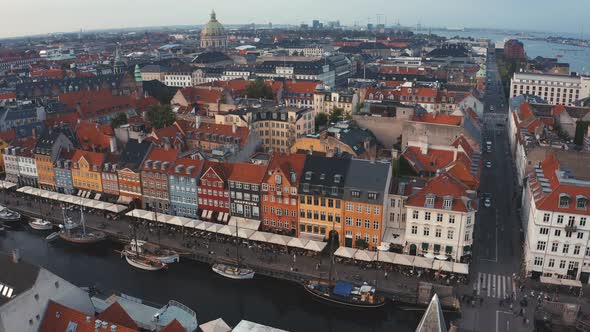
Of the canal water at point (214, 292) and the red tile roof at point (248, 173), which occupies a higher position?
the red tile roof at point (248, 173)

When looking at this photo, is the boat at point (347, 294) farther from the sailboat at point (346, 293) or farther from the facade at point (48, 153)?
the facade at point (48, 153)

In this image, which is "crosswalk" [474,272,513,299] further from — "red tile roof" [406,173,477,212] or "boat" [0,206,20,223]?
"boat" [0,206,20,223]

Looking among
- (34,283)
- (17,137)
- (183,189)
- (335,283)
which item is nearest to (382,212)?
(335,283)

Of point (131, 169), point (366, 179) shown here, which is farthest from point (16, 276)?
point (366, 179)

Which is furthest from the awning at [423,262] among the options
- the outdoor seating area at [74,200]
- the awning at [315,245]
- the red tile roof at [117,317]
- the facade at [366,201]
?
the outdoor seating area at [74,200]

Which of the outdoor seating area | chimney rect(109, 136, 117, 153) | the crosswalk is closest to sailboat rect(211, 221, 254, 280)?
the outdoor seating area

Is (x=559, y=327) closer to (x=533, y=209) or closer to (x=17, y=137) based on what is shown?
(x=533, y=209)
